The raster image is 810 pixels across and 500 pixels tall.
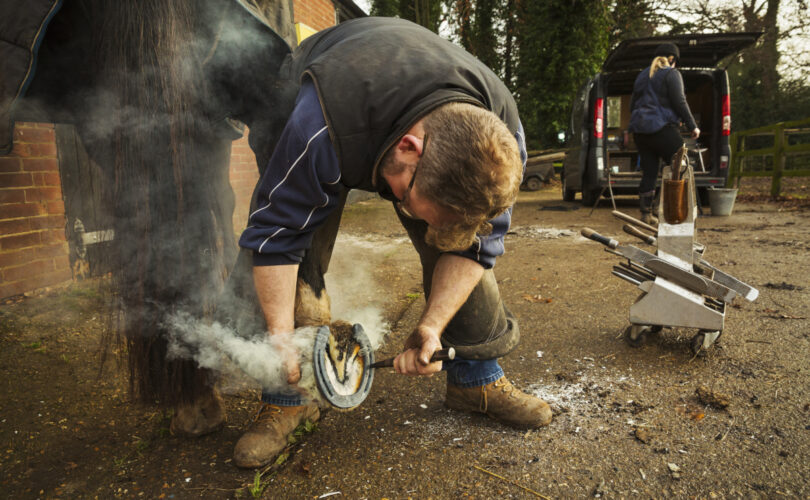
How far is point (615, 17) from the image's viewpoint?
15.0m

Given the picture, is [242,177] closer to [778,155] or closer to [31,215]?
[31,215]

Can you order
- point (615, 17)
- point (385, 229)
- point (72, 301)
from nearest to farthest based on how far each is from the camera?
point (72, 301), point (385, 229), point (615, 17)

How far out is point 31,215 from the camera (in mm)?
3037

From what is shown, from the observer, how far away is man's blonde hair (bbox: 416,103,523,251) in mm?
1204

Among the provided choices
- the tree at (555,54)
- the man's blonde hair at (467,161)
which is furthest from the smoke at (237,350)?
the tree at (555,54)

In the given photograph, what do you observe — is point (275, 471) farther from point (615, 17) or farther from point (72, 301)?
point (615, 17)

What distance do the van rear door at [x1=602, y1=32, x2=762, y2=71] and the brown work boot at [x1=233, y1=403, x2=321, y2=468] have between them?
625 centimetres

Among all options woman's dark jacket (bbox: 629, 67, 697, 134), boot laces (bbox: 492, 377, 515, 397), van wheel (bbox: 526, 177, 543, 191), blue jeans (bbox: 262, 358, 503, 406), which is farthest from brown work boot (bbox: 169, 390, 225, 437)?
van wheel (bbox: 526, 177, 543, 191)

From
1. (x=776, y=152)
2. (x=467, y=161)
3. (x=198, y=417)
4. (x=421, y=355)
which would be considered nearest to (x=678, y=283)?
(x=421, y=355)

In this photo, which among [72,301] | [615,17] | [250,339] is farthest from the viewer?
[615,17]

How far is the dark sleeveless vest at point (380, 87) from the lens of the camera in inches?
50.0

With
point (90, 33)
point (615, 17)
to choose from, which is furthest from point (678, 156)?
point (615, 17)

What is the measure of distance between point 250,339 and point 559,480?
105 centimetres

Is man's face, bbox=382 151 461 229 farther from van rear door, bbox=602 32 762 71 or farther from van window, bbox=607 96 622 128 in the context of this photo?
van window, bbox=607 96 622 128
